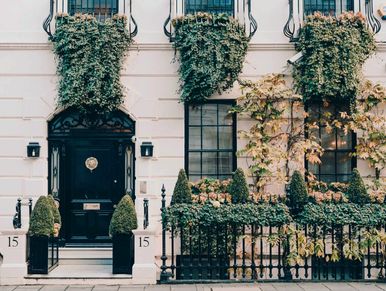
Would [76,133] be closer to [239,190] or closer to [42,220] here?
[42,220]

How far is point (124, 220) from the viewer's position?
1036 cm

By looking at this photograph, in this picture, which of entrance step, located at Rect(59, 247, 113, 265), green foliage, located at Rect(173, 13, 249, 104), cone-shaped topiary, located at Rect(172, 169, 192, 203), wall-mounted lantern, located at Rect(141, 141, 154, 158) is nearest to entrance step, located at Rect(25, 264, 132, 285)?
entrance step, located at Rect(59, 247, 113, 265)

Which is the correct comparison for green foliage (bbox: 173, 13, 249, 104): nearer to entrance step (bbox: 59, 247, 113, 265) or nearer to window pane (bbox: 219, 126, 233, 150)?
window pane (bbox: 219, 126, 233, 150)

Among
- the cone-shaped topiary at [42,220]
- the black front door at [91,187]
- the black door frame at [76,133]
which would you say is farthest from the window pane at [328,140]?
the cone-shaped topiary at [42,220]

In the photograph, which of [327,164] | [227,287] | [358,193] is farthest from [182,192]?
[327,164]

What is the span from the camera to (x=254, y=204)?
10781mm

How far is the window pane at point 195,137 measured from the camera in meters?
12.9

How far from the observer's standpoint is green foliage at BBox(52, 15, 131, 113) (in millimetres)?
12156

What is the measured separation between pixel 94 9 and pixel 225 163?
4.82m

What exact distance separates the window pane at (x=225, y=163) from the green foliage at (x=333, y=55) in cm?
225

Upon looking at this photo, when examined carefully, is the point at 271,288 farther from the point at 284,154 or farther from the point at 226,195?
the point at 284,154

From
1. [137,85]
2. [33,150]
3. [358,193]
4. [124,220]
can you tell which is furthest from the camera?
[137,85]

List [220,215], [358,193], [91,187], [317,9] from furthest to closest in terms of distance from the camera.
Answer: [317,9] → [91,187] → [358,193] → [220,215]

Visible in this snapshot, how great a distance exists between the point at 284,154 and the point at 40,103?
5687mm
